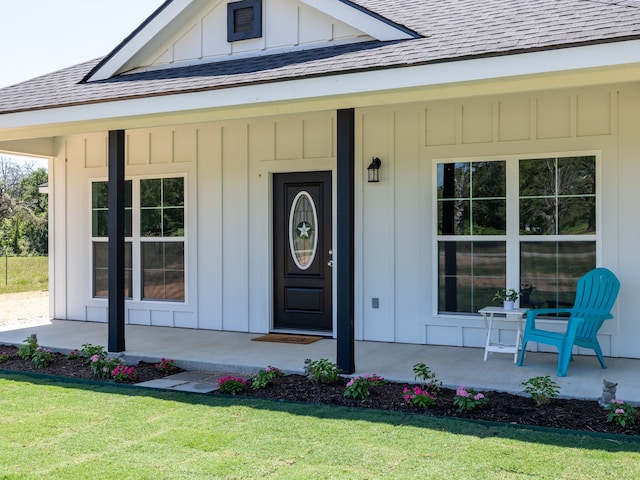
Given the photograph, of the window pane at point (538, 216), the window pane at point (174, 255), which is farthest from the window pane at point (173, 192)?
the window pane at point (538, 216)

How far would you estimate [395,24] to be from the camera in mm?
6441

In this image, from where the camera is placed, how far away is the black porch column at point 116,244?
7047 millimetres

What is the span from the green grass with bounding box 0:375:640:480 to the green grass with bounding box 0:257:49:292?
38.1 feet

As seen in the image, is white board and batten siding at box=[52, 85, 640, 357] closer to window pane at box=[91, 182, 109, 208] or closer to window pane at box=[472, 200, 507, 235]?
window pane at box=[91, 182, 109, 208]

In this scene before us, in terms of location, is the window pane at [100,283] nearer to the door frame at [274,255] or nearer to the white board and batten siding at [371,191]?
the white board and batten siding at [371,191]

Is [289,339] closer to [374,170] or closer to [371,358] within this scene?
[371,358]

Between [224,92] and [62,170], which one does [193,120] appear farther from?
[62,170]

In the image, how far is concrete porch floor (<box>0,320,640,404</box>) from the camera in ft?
18.2

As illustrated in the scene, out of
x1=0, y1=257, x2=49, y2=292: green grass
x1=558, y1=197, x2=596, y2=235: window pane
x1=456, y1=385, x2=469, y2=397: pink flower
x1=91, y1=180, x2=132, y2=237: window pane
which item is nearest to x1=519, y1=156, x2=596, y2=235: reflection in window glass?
x1=558, y1=197, x2=596, y2=235: window pane

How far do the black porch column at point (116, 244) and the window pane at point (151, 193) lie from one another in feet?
6.51

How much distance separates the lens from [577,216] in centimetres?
676

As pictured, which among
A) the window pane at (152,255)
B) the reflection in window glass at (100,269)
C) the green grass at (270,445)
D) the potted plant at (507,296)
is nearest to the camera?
the green grass at (270,445)

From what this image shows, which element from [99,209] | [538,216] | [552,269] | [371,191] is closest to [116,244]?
[99,209]

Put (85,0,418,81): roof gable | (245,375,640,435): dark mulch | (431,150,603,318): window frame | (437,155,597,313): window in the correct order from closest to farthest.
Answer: (245,375,640,435): dark mulch < (431,150,603,318): window frame < (437,155,597,313): window < (85,0,418,81): roof gable
